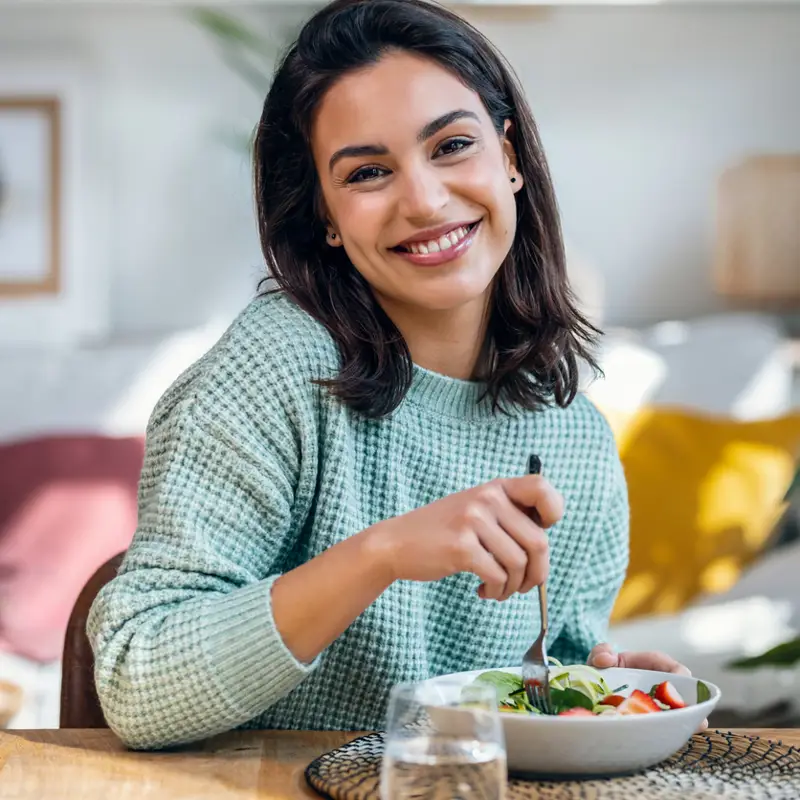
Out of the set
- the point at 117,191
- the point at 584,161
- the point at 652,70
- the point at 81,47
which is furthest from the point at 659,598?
the point at 81,47

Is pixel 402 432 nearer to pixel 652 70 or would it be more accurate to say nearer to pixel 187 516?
pixel 187 516

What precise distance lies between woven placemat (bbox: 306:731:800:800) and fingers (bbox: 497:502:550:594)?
0.16 metres

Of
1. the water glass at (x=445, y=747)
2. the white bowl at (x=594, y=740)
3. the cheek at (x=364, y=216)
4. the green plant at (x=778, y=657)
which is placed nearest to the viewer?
the water glass at (x=445, y=747)

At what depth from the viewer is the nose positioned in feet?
4.10

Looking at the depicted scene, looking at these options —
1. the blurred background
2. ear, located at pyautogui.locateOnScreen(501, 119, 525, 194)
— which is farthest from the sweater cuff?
the blurred background

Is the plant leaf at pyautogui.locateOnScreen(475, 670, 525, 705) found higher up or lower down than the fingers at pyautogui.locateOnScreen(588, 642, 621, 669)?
higher up

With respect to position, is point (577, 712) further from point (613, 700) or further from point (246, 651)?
point (246, 651)

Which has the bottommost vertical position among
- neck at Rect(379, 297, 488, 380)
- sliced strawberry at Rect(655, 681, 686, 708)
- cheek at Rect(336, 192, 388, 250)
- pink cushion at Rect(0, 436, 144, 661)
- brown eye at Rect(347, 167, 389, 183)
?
pink cushion at Rect(0, 436, 144, 661)

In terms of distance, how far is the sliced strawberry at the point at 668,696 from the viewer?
0.98m

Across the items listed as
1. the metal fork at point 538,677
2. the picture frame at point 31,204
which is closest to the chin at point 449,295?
the metal fork at point 538,677

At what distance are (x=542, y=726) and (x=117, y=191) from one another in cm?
262

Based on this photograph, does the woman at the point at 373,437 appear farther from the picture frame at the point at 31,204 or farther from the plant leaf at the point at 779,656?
the picture frame at the point at 31,204

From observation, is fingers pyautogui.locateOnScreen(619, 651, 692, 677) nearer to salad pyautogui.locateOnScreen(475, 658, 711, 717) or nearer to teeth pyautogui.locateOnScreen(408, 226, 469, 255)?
salad pyautogui.locateOnScreen(475, 658, 711, 717)

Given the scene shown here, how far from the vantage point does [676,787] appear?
0.89 meters
